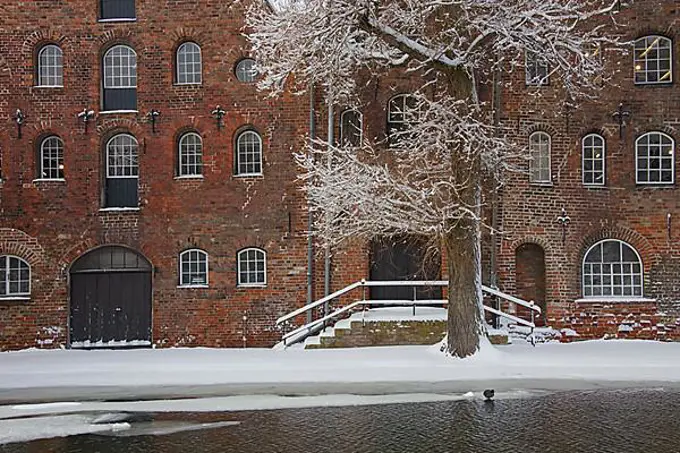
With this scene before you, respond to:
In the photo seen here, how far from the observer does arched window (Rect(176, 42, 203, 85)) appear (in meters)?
21.2

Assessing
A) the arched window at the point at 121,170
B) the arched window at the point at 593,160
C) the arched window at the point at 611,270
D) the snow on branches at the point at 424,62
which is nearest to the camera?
the snow on branches at the point at 424,62

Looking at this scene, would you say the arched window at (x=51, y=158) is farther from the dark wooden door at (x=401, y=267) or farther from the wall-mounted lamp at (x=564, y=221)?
the wall-mounted lamp at (x=564, y=221)

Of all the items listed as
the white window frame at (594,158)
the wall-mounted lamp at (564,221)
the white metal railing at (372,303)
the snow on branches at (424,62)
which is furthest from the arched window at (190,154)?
the white window frame at (594,158)

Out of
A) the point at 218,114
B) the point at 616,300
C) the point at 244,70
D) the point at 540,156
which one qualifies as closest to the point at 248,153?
the point at 218,114

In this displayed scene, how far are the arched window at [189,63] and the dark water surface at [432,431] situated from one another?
1211 cm

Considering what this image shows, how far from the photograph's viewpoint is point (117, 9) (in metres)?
21.4

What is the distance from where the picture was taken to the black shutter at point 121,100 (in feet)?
70.0

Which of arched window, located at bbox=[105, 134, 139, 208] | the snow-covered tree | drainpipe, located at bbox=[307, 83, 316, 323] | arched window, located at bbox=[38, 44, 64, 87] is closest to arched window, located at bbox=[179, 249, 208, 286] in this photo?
arched window, located at bbox=[105, 134, 139, 208]

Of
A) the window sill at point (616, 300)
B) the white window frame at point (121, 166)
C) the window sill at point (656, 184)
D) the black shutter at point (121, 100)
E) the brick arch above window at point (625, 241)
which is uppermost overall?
the black shutter at point (121, 100)

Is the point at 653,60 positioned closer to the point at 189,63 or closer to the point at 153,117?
the point at 189,63

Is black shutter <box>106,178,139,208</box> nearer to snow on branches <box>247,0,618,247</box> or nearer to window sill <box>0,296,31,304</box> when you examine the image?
window sill <box>0,296,31,304</box>

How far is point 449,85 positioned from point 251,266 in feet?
24.9

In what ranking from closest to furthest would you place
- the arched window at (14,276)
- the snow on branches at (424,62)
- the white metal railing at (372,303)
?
the snow on branches at (424,62) → the white metal railing at (372,303) → the arched window at (14,276)

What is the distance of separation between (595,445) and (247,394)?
5948mm
